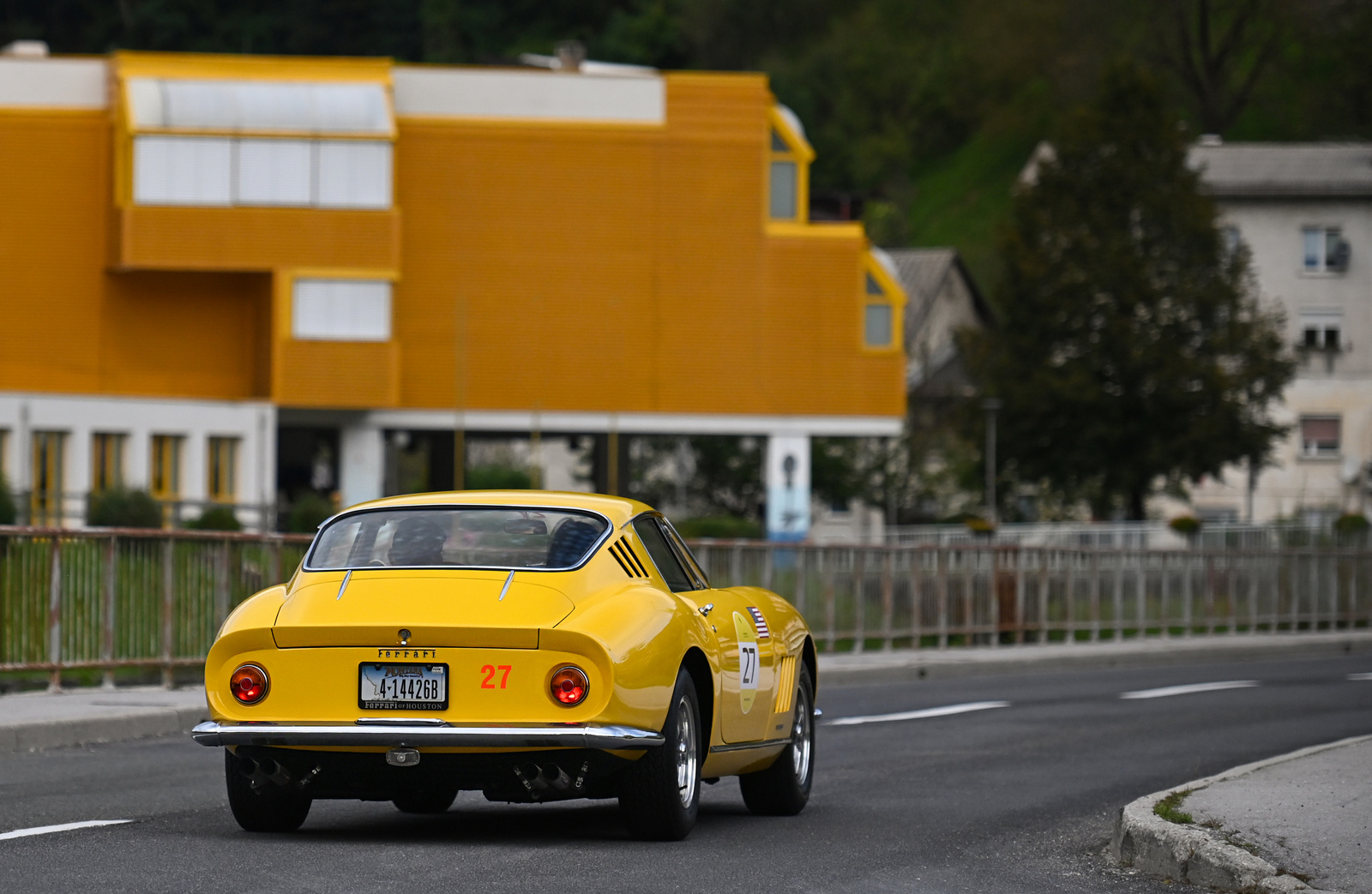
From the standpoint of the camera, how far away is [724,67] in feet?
417

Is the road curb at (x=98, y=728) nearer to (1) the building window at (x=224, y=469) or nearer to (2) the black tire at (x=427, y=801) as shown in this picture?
(2) the black tire at (x=427, y=801)

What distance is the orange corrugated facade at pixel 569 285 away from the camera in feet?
188

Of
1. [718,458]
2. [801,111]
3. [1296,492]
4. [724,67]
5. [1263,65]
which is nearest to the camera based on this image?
[718,458]

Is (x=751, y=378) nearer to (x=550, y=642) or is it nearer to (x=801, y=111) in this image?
(x=550, y=642)

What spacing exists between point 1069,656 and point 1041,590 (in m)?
3.43

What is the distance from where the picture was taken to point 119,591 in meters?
18.0

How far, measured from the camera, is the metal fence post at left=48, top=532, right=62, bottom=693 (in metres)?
17.3

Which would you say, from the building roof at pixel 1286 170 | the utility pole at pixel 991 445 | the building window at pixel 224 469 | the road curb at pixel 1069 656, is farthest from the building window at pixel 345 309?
the building roof at pixel 1286 170

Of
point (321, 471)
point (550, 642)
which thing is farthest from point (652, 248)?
point (550, 642)

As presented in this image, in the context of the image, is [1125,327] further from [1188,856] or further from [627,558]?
[1188,856]

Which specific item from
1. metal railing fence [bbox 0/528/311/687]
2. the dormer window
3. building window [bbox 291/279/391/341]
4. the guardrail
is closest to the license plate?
metal railing fence [bbox 0/528/311/687]

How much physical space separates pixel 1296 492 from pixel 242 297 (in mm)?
36531

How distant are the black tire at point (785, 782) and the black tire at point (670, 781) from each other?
1.41m

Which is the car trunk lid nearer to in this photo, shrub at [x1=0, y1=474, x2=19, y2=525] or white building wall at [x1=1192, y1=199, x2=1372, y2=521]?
shrub at [x1=0, y1=474, x2=19, y2=525]
